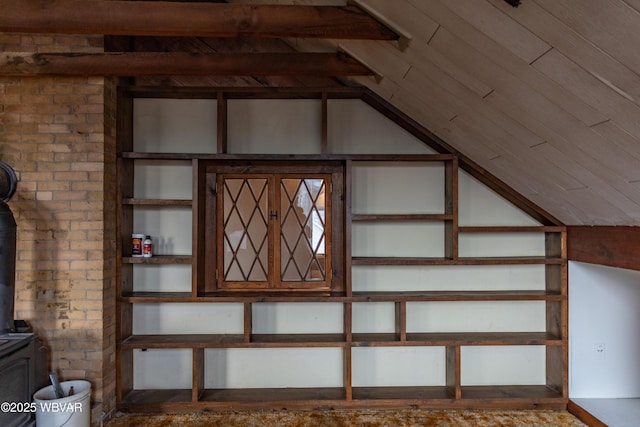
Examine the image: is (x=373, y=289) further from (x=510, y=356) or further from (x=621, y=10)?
(x=621, y=10)

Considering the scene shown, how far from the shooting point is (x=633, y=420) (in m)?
2.48

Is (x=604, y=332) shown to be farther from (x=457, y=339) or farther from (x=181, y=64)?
(x=181, y=64)

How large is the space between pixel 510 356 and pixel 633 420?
2.60 ft

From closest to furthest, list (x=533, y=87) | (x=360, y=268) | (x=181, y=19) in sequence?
(x=533, y=87)
(x=181, y=19)
(x=360, y=268)

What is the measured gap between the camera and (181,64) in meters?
2.42

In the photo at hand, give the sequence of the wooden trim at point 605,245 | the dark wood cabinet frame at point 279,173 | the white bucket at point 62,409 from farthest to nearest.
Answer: the dark wood cabinet frame at point 279,173, the white bucket at point 62,409, the wooden trim at point 605,245

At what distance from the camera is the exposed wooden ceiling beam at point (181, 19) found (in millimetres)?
1891

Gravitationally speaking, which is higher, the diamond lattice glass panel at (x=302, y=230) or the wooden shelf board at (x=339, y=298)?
the diamond lattice glass panel at (x=302, y=230)

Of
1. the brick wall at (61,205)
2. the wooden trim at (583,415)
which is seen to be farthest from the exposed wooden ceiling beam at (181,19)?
the wooden trim at (583,415)

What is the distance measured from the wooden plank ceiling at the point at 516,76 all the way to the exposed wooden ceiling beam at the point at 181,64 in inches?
1.7

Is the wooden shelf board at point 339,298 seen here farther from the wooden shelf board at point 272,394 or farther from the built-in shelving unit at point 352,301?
the wooden shelf board at point 272,394

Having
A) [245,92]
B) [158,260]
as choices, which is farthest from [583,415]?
[245,92]

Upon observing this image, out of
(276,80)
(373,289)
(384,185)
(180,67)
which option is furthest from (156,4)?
(373,289)

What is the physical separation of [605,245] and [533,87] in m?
1.37
